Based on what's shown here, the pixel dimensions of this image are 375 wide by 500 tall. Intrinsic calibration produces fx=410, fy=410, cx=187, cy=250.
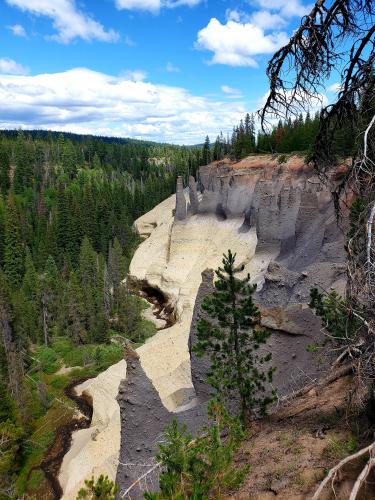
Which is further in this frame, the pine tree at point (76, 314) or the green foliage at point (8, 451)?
the pine tree at point (76, 314)

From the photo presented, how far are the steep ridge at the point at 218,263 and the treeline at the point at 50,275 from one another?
3302 millimetres

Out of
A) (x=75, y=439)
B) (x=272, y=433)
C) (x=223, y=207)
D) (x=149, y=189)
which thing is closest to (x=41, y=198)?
(x=149, y=189)

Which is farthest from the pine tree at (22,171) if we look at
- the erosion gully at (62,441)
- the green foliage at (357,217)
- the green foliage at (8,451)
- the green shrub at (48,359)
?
the green foliage at (357,217)

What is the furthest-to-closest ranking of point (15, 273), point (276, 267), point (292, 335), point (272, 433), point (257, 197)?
point (15, 273) < point (257, 197) < point (276, 267) < point (292, 335) < point (272, 433)

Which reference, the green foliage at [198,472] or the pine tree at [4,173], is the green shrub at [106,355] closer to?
the green foliage at [198,472]

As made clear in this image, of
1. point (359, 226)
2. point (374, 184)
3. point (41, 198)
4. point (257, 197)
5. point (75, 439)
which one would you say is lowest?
point (75, 439)

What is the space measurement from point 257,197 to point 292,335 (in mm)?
21465

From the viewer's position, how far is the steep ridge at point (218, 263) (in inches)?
452

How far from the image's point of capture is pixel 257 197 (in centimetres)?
3181

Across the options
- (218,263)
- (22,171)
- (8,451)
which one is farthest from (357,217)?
(22,171)

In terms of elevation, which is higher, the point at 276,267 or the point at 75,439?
the point at 276,267

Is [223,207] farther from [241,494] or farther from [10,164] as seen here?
[10,164]

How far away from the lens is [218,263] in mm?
32812

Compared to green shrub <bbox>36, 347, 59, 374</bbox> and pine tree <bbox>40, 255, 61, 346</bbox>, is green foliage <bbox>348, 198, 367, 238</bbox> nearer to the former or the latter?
green shrub <bbox>36, 347, 59, 374</bbox>
